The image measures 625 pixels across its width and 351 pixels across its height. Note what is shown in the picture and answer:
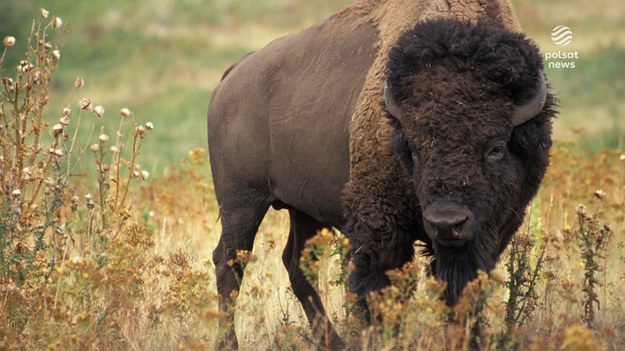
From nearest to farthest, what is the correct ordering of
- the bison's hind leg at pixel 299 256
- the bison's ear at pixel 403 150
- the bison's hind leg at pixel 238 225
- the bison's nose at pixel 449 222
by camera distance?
the bison's nose at pixel 449 222
the bison's ear at pixel 403 150
the bison's hind leg at pixel 238 225
the bison's hind leg at pixel 299 256

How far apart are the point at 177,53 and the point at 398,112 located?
3687 cm

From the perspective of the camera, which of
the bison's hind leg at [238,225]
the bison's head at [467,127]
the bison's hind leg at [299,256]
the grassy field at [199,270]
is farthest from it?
the bison's hind leg at [299,256]

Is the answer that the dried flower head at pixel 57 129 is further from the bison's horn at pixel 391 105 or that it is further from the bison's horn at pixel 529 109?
the bison's horn at pixel 529 109

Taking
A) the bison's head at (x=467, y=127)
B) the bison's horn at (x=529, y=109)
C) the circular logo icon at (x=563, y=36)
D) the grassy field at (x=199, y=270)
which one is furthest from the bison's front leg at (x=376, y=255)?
the circular logo icon at (x=563, y=36)

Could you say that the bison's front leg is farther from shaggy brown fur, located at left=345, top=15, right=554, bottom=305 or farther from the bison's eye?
the bison's eye

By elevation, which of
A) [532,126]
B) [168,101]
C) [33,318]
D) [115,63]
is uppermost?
[115,63]

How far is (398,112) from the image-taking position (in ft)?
18.3

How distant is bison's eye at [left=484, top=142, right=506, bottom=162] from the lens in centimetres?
532

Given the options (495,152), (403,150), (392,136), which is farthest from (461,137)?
(392,136)

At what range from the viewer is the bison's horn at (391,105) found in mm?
5574

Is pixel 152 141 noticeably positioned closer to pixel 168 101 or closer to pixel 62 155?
pixel 168 101

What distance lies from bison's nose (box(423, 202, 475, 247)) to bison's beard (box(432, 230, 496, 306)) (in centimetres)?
30

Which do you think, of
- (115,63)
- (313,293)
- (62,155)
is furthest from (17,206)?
(115,63)

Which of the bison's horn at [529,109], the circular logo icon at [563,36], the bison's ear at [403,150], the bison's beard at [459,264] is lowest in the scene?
the bison's beard at [459,264]
